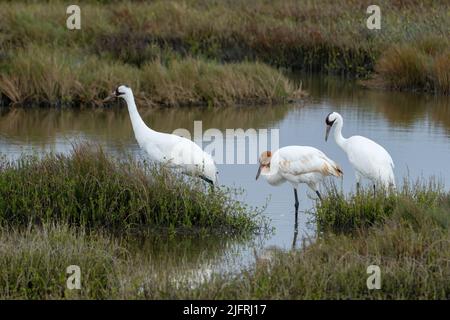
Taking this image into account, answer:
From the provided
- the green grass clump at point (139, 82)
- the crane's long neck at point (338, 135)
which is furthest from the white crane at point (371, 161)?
the green grass clump at point (139, 82)

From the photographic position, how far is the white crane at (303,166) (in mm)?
12000

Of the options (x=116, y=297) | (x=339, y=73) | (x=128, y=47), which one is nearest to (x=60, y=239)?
(x=116, y=297)

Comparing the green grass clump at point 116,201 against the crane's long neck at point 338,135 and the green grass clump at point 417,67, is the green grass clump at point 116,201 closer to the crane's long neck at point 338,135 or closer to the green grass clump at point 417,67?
the crane's long neck at point 338,135

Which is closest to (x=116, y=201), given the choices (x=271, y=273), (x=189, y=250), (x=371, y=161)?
(x=189, y=250)

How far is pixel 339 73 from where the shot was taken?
2453cm

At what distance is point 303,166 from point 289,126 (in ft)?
20.3

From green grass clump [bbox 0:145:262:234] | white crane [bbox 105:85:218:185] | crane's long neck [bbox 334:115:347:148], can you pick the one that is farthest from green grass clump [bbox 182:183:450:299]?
crane's long neck [bbox 334:115:347:148]

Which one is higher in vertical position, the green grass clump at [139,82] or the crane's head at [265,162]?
the green grass clump at [139,82]

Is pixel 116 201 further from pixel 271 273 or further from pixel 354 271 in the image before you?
pixel 354 271

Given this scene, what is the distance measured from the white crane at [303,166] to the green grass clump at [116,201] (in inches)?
45.5

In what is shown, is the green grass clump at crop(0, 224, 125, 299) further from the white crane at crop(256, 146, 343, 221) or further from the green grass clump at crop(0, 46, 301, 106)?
the green grass clump at crop(0, 46, 301, 106)

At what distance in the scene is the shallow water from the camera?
46.9ft

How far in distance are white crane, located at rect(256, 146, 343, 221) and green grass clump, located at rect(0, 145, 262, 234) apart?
3.79ft
